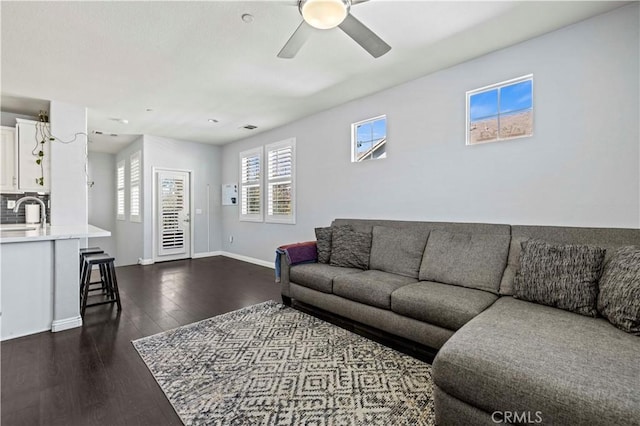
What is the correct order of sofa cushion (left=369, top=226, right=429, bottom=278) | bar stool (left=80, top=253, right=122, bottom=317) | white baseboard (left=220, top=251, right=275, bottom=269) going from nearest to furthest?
sofa cushion (left=369, top=226, right=429, bottom=278), bar stool (left=80, top=253, right=122, bottom=317), white baseboard (left=220, top=251, right=275, bottom=269)

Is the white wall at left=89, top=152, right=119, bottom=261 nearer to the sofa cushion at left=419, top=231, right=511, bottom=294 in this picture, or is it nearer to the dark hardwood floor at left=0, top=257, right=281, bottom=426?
the dark hardwood floor at left=0, top=257, right=281, bottom=426

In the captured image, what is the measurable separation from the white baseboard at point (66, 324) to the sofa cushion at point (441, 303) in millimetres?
3068

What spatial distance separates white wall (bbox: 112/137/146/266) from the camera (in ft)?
20.5

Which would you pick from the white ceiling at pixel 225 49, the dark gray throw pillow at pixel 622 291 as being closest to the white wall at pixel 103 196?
the white ceiling at pixel 225 49

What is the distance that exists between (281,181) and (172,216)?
2.80 meters

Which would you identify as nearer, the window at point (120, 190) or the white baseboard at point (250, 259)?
→ the white baseboard at point (250, 259)

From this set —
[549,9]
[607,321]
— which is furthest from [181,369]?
[549,9]

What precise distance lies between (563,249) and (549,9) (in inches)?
71.7

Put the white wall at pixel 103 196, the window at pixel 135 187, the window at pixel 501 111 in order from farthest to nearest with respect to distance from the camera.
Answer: the white wall at pixel 103 196 < the window at pixel 135 187 < the window at pixel 501 111

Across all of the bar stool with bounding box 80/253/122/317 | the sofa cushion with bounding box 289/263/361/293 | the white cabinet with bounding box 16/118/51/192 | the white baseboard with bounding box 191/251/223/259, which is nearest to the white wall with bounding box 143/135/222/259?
the white baseboard with bounding box 191/251/223/259

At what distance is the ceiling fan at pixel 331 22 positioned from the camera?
179cm

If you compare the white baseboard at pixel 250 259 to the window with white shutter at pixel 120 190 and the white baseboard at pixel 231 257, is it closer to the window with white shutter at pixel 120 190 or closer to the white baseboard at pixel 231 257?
the white baseboard at pixel 231 257

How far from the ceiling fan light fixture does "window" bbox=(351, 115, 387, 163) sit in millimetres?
2021

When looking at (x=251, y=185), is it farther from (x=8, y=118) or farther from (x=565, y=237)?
(x=565, y=237)
